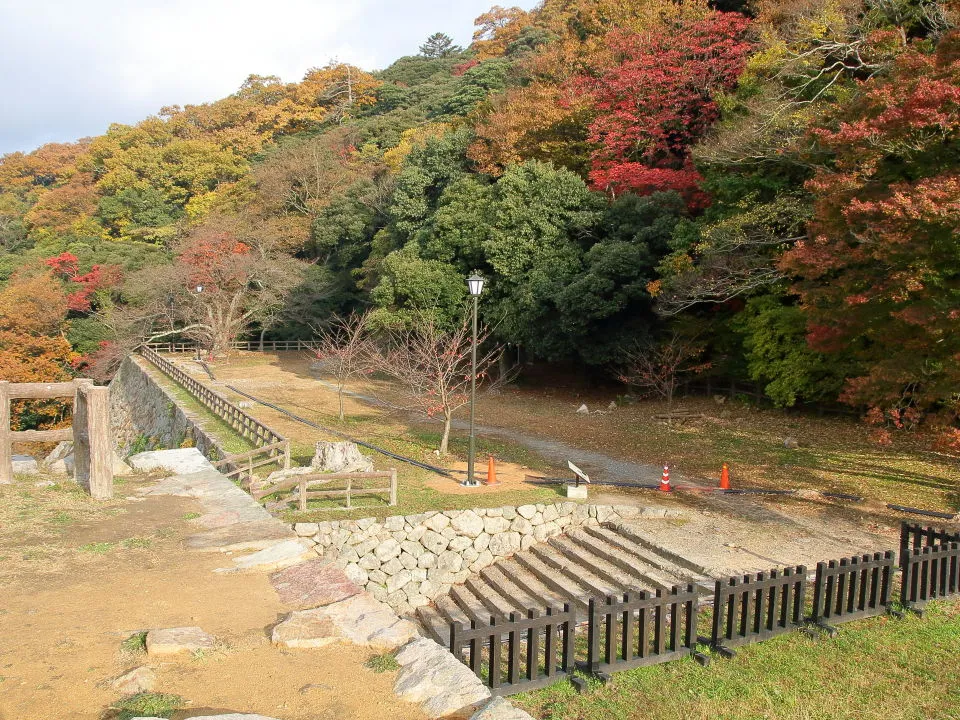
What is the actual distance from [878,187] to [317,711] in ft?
37.7

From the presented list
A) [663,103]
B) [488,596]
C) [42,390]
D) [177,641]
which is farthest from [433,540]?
[663,103]

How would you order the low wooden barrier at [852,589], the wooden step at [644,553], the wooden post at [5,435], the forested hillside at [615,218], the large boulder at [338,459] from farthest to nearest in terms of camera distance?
the large boulder at [338,459] < the forested hillside at [615,218] < the wooden step at [644,553] < the wooden post at [5,435] < the low wooden barrier at [852,589]

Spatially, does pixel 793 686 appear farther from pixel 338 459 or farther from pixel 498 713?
pixel 338 459

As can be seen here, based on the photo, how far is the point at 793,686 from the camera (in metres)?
5.66

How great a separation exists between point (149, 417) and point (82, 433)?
A: 20.6 m

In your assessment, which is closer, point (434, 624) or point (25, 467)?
point (434, 624)

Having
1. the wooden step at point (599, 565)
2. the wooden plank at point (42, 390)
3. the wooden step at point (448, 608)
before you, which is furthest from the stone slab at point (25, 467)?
the wooden step at point (599, 565)

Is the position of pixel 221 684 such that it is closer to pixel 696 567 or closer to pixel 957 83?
pixel 696 567

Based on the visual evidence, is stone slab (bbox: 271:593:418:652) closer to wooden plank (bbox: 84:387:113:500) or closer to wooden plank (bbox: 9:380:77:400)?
wooden plank (bbox: 84:387:113:500)

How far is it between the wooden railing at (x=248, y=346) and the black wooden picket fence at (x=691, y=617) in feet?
125

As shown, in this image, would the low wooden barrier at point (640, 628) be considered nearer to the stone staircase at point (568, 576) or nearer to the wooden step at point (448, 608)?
the stone staircase at point (568, 576)

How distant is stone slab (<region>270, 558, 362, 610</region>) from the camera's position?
6266mm

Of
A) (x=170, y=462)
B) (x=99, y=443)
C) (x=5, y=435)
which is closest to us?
(x=99, y=443)

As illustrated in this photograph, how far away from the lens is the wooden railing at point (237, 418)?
1439cm
